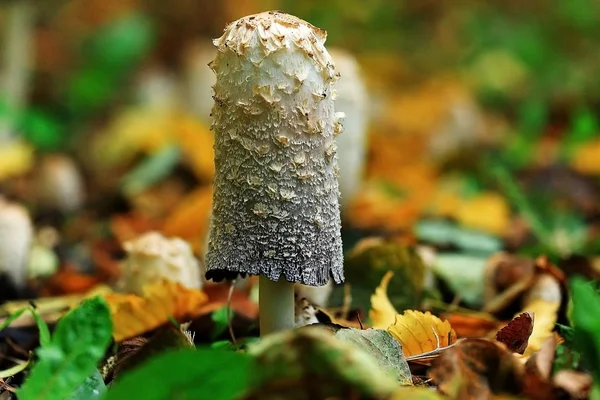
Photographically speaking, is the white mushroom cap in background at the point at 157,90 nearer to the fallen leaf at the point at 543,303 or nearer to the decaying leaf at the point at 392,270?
the decaying leaf at the point at 392,270

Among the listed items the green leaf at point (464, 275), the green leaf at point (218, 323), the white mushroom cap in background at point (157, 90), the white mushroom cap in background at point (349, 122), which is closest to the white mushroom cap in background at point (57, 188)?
the white mushroom cap in background at point (349, 122)

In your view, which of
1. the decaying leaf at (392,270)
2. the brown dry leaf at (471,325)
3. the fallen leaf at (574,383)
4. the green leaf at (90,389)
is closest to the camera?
the fallen leaf at (574,383)

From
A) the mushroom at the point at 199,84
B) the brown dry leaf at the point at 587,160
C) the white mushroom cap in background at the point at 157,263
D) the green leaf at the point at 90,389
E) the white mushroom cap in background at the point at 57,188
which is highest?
the mushroom at the point at 199,84

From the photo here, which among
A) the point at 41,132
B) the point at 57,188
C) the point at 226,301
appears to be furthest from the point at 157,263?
the point at 41,132

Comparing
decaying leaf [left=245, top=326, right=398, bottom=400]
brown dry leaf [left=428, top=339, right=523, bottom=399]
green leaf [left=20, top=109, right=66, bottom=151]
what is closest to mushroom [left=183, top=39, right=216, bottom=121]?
Answer: green leaf [left=20, top=109, right=66, bottom=151]

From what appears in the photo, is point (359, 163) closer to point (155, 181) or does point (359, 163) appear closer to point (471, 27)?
point (155, 181)

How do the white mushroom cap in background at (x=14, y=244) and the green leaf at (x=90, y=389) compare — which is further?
the white mushroom cap in background at (x=14, y=244)

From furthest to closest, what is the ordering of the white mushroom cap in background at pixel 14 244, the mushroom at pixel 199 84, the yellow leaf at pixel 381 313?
the mushroom at pixel 199 84 → the white mushroom cap in background at pixel 14 244 → the yellow leaf at pixel 381 313

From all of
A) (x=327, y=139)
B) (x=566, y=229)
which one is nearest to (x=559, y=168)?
(x=566, y=229)

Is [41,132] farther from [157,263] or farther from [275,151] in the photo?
[275,151]
